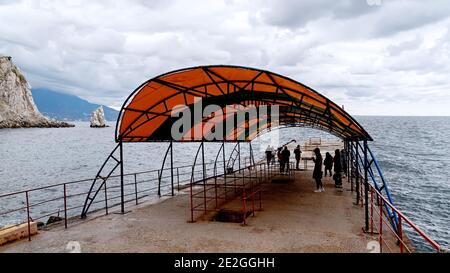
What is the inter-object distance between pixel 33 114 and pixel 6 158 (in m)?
122

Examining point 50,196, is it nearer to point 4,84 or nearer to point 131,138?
point 131,138

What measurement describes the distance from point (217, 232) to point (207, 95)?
16.7 feet

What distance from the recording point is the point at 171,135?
1487 centimetres

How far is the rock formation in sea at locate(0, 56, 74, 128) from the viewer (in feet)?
416

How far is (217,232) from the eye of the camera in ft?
28.8


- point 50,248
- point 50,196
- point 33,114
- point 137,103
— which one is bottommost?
point 50,196

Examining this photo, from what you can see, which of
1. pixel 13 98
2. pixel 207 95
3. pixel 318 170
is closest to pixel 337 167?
pixel 318 170

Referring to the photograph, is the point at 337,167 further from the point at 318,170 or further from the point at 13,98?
the point at 13,98

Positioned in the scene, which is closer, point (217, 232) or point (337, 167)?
point (217, 232)

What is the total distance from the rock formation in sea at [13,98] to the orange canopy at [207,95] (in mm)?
139035

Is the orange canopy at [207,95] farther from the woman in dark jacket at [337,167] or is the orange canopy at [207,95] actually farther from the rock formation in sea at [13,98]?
the rock formation in sea at [13,98]

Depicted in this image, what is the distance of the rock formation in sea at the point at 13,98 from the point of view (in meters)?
127

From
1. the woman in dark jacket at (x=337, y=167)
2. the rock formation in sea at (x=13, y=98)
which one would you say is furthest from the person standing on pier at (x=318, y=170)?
the rock formation in sea at (x=13, y=98)
